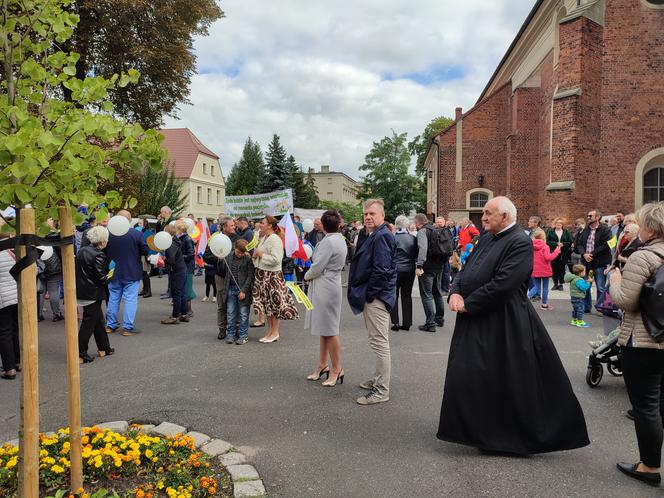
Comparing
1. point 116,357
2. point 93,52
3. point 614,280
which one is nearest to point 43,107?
point 614,280

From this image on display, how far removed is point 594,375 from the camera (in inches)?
217

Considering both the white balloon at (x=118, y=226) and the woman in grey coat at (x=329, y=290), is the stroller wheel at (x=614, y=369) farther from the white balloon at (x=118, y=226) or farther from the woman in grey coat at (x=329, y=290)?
the white balloon at (x=118, y=226)

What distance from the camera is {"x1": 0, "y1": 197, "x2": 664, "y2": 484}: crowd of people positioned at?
3543mm

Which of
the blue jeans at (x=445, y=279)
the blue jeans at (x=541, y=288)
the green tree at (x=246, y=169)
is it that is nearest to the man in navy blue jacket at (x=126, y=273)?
the blue jeans at (x=445, y=279)

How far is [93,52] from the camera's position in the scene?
17844 mm

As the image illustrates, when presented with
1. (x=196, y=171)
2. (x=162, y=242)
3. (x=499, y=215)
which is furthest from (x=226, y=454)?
(x=196, y=171)

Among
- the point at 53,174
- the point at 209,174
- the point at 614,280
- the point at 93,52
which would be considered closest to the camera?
the point at 53,174

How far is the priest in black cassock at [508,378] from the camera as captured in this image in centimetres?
373

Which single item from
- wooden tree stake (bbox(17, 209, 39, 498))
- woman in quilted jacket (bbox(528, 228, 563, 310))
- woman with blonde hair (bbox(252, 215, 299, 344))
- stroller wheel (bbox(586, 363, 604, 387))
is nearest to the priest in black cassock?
stroller wheel (bbox(586, 363, 604, 387))

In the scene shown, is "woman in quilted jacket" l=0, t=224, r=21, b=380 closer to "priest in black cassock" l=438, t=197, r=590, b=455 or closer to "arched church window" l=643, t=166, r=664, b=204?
"priest in black cassock" l=438, t=197, r=590, b=455

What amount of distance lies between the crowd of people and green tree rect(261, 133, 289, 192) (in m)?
36.6

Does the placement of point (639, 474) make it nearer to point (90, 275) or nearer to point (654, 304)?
point (654, 304)

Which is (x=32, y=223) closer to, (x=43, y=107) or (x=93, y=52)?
(x=43, y=107)

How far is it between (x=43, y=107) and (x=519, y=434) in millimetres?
3876
